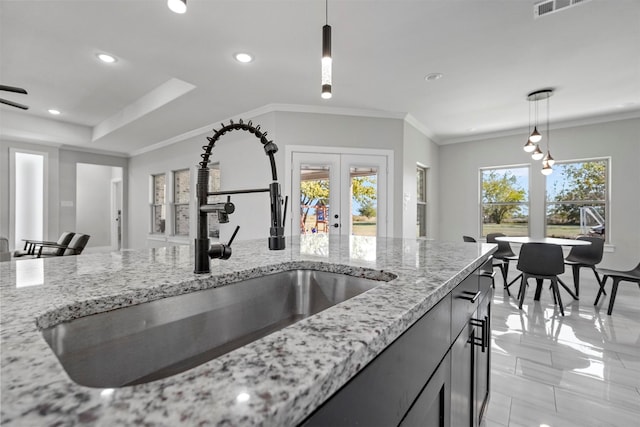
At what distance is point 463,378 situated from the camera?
1133mm

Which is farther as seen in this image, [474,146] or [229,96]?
[474,146]

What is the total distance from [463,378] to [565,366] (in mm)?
1854

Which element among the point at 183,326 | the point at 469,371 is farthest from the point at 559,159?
the point at 183,326

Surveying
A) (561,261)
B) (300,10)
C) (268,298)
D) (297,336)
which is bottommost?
(561,261)

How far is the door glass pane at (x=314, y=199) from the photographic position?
4.59 m

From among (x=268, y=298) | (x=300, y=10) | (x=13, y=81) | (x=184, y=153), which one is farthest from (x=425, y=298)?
(x=184, y=153)

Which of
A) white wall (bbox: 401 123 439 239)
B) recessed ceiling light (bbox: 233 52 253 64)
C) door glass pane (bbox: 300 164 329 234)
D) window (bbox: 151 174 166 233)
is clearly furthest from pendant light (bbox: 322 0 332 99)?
window (bbox: 151 174 166 233)

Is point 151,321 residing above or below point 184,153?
below

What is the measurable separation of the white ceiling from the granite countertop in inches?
88.9

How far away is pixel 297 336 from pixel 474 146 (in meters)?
6.85

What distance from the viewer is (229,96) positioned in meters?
4.11

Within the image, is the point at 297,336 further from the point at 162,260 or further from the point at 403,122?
the point at 403,122

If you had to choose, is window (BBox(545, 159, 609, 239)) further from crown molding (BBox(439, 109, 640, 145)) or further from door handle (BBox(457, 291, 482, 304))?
door handle (BBox(457, 291, 482, 304))

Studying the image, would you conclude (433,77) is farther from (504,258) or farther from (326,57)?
(504,258)
